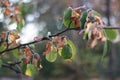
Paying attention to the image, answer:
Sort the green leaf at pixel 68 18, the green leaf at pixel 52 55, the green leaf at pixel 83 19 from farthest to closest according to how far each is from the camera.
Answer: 1. the green leaf at pixel 52 55
2. the green leaf at pixel 68 18
3. the green leaf at pixel 83 19

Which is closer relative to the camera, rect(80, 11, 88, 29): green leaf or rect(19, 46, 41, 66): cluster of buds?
rect(80, 11, 88, 29): green leaf

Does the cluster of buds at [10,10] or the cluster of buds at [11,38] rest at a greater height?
the cluster of buds at [10,10]

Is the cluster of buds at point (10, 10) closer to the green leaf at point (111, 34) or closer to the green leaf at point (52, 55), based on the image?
the green leaf at point (52, 55)

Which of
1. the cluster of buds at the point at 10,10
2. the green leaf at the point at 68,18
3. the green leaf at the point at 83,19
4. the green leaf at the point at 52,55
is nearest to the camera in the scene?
the green leaf at the point at 83,19

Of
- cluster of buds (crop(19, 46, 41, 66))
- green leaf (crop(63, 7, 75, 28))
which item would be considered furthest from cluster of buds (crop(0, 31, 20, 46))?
green leaf (crop(63, 7, 75, 28))

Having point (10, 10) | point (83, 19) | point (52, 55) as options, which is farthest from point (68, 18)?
point (10, 10)

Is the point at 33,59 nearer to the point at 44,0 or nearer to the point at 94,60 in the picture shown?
the point at 44,0

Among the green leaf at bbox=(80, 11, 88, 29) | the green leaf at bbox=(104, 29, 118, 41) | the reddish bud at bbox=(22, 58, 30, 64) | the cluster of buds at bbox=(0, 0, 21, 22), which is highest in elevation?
the cluster of buds at bbox=(0, 0, 21, 22)

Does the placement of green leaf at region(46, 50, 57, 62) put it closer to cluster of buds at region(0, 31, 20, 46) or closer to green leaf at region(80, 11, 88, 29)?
cluster of buds at region(0, 31, 20, 46)

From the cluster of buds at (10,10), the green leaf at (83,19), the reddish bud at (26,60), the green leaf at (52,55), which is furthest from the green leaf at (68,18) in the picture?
the cluster of buds at (10,10)

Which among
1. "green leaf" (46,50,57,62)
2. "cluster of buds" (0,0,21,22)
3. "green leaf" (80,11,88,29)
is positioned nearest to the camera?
"green leaf" (80,11,88,29)

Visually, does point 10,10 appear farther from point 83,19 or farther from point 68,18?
point 83,19

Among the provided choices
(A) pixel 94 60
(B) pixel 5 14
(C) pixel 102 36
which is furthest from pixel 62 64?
(C) pixel 102 36
